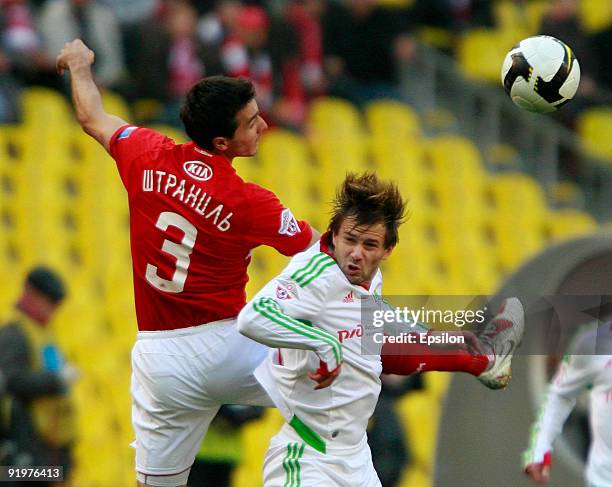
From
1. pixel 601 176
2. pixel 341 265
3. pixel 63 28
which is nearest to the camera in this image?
pixel 341 265

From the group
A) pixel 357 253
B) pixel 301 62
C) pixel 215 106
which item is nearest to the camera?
pixel 357 253

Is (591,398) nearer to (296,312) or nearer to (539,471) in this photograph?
(539,471)

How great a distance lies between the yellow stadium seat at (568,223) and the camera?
12.8m

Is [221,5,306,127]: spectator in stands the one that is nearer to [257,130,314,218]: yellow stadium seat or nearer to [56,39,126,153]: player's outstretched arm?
[257,130,314,218]: yellow stadium seat

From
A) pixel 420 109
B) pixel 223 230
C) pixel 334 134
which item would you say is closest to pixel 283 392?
pixel 223 230

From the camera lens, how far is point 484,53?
46.2ft

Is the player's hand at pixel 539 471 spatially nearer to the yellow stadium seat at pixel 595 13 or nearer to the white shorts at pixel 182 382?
the white shorts at pixel 182 382

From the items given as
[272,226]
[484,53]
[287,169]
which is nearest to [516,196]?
[484,53]

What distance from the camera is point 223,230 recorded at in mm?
5645

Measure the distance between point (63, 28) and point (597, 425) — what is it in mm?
6362

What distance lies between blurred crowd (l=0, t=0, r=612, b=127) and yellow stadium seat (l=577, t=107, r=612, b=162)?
181mm

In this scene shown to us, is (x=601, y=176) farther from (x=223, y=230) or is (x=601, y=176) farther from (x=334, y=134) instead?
(x=223, y=230)

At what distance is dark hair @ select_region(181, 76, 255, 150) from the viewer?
5.63 m

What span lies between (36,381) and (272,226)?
2321 millimetres
